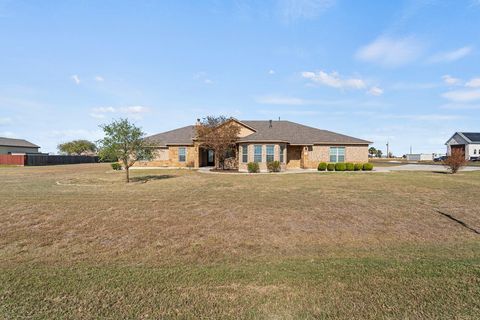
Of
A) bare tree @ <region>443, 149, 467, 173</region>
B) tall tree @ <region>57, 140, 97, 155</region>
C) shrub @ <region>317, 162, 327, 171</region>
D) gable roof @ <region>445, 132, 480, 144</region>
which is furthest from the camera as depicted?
tall tree @ <region>57, 140, 97, 155</region>

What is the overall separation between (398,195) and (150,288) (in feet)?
39.1

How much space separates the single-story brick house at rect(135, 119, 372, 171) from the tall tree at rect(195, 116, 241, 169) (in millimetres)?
1137

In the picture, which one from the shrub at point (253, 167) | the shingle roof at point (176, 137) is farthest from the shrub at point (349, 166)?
the shingle roof at point (176, 137)

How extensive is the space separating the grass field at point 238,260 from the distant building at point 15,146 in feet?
191

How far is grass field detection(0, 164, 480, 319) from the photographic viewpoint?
3643 mm

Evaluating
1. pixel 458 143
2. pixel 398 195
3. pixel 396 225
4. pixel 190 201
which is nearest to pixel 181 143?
pixel 190 201

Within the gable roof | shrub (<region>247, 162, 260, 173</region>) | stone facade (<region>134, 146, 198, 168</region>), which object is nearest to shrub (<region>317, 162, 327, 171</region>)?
shrub (<region>247, 162, 260, 173</region>)

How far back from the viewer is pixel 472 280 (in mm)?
4312

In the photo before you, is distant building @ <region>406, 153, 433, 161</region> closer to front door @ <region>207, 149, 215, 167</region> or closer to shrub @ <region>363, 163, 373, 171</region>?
shrub @ <region>363, 163, 373, 171</region>

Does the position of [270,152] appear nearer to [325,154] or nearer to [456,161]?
[325,154]

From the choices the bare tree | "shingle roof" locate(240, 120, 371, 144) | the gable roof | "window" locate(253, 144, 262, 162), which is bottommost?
the bare tree

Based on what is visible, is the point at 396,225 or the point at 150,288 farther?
the point at 396,225

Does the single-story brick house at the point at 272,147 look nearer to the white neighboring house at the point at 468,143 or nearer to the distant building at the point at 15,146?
the distant building at the point at 15,146

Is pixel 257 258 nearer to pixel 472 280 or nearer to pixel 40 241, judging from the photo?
pixel 472 280
